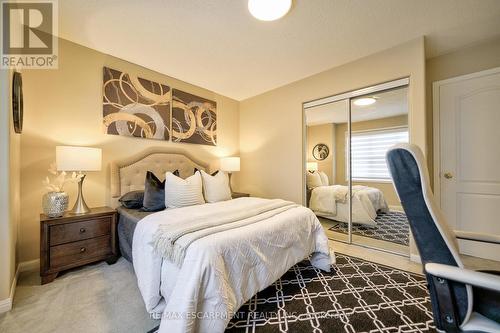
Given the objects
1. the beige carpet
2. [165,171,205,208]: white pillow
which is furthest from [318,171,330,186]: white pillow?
the beige carpet

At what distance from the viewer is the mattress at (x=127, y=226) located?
2033mm

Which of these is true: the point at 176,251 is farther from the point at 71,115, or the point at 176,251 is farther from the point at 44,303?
the point at 71,115

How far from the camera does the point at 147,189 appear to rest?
7.83 feet

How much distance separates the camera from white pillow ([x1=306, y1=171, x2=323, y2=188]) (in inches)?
133

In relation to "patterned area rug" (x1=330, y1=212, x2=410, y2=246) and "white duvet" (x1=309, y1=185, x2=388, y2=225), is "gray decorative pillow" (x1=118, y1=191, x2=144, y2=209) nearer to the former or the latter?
"white duvet" (x1=309, y1=185, x2=388, y2=225)

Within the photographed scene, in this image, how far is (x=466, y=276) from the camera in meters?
0.73

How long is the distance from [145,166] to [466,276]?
3139 mm

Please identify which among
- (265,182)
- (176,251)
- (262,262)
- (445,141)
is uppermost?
(445,141)

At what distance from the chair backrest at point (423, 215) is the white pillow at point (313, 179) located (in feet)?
8.20

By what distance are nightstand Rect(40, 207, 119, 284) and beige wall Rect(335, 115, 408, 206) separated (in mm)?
3117

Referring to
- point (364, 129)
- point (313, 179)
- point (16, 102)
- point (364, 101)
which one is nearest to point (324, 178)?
point (313, 179)

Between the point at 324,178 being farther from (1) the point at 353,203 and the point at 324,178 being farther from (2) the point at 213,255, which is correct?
(2) the point at 213,255

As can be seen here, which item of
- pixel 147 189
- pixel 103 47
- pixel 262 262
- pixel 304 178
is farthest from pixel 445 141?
pixel 103 47

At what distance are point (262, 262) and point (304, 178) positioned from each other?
2104 mm
